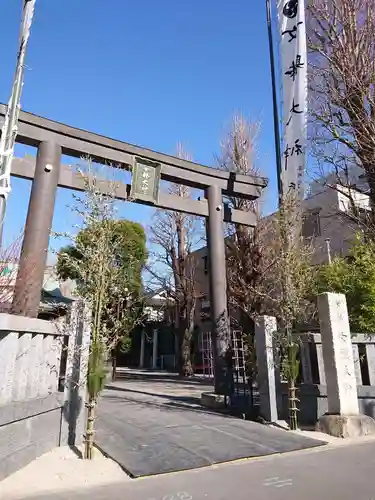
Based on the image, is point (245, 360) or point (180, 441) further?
point (245, 360)

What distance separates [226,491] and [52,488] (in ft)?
5.31

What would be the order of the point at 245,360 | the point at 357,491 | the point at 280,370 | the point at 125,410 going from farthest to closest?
the point at 245,360 < the point at 125,410 < the point at 280,370 < the point at 357,491

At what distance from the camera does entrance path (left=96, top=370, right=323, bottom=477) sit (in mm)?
4469

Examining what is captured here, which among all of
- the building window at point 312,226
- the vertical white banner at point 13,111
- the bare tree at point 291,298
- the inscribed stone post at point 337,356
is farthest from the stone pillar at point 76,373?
the building window at point 312,226

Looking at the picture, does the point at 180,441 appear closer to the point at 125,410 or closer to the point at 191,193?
the point at 125,410

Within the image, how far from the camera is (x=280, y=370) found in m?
6.98

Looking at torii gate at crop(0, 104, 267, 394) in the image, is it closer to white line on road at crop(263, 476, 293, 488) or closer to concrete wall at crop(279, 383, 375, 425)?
concrete wall at crop(279, 383, 375, 425)

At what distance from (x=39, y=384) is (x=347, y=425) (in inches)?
172

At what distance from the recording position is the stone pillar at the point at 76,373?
16.8 ft

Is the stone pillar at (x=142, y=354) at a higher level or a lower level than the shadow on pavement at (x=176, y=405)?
higher

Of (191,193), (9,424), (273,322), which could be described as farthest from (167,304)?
(9,424)

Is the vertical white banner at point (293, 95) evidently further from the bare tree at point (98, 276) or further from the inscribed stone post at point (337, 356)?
the bare tree at point (98, 276)

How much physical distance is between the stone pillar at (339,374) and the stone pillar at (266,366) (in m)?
0.86

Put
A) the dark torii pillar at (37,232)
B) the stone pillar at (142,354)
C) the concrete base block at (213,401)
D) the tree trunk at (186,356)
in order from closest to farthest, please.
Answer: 1. the dark torii pillar at (37,232)
2. the concrete base block at (213,401)
3. the tree trunk at (186,356)
4. the stone pillar at (142,354)
